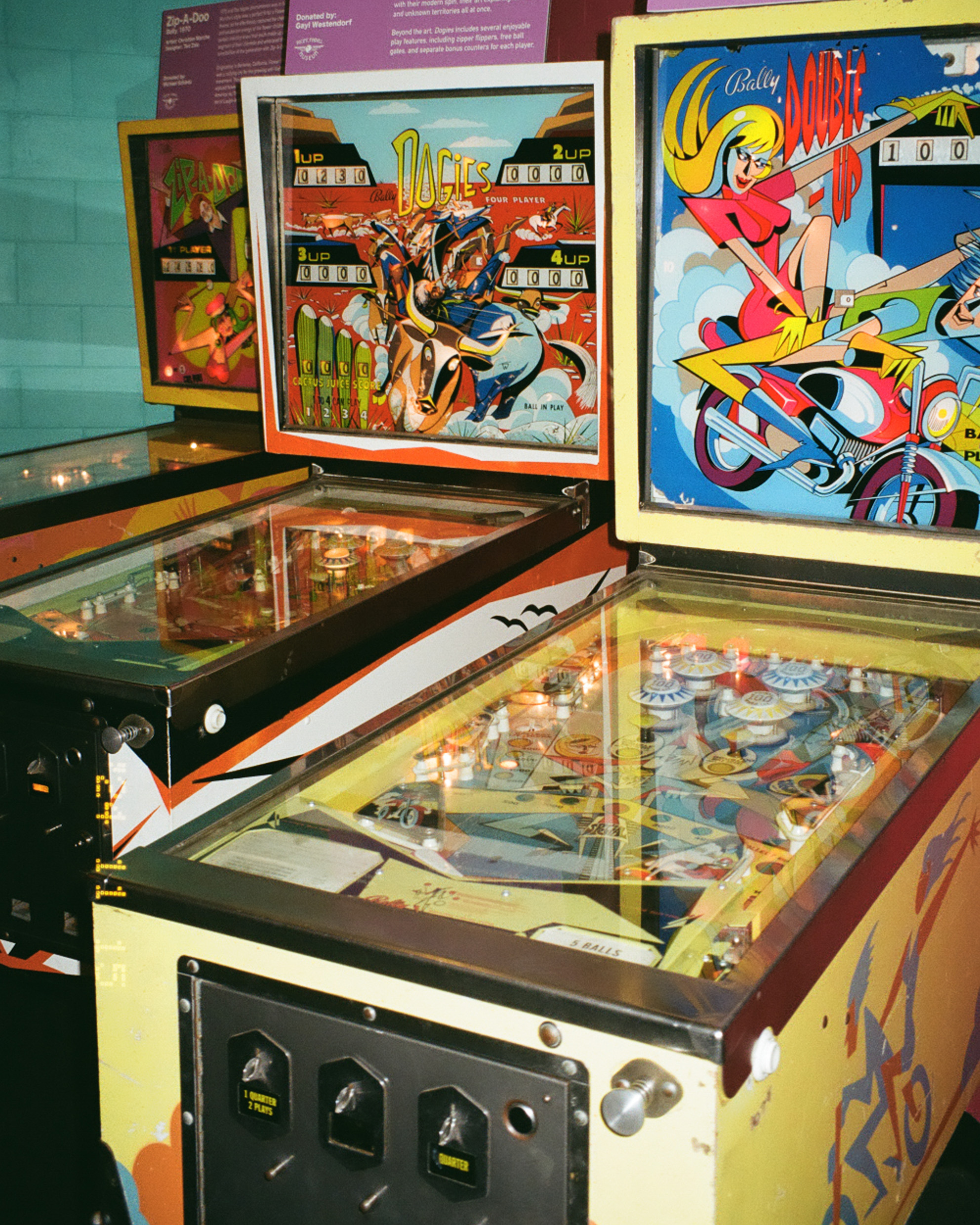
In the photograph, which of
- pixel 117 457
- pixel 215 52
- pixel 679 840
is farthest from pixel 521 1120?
pixel 215 52

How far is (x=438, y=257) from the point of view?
2482 millimetres

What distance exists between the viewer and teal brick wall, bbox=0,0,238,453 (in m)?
3.78

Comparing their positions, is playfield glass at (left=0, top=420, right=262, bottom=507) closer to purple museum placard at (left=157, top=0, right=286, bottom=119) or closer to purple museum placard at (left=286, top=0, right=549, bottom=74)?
purple museum placard at (left=157, top=0, right=286, bottom=119)

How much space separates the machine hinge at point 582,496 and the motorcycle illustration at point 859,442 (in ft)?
2.35

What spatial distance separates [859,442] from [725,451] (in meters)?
0.19

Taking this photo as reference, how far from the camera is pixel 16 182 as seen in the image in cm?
387

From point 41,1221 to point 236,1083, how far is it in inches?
35.8

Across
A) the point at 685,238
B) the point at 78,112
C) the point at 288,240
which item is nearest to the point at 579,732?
the point at 685,238

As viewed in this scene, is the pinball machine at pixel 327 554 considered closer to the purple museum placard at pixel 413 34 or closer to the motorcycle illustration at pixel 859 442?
the purple museum placard at pixel 413 34

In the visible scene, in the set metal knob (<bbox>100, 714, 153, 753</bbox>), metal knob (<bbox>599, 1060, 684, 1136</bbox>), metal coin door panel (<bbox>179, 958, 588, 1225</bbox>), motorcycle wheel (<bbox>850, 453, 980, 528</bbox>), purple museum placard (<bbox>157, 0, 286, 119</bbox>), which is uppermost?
purple museum placard (<bbox>157, 0, 286, 119</bbox>)

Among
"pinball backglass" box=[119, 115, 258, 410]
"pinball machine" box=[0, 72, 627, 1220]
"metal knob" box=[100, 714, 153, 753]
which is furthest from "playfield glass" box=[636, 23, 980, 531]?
"pinball backglass" box=[119, 115, 258, 410]

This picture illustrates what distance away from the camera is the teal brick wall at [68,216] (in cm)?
378

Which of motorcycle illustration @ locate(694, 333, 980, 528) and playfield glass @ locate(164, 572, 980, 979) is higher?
motorcycle illustration @ locate(694, 333, 980, 528)

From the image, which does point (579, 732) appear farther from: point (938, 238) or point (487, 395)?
point (487, 395)
